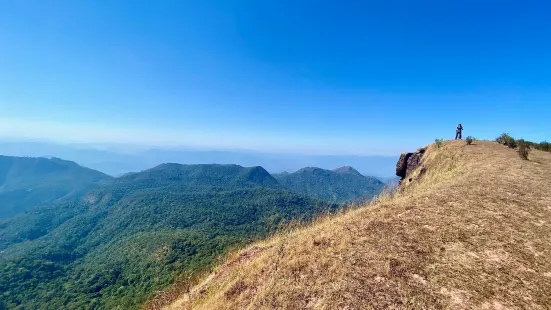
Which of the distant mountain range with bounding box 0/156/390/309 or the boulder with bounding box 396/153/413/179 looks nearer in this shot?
the boulder with bounding box 396/153/413/179

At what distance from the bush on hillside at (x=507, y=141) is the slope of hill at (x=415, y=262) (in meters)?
14.5

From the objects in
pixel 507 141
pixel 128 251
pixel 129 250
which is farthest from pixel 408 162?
pixel 129 250

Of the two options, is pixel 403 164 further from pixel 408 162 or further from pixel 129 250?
pixel 129 250

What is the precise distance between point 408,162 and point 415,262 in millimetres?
26213

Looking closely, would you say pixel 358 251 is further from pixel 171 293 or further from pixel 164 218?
pixel 164 218

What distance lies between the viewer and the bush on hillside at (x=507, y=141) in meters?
22.7

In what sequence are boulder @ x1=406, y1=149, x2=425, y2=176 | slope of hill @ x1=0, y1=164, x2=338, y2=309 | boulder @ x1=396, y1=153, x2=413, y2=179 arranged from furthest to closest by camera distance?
slope of hill @ x1=0, y1=164, x2=338, y2=309, boulder @ x1=396, y1=153, x2=413, y2=179, boulder @ x1=406, y1=149, x2=425, y2=176

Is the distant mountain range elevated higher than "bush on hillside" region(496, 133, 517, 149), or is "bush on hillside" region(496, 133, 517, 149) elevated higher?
"bush on hillside" region(496, 133, 517, 149)

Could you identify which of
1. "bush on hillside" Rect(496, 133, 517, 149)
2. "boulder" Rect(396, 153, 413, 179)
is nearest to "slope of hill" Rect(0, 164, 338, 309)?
"boulder" Rect(396, 153, 413, 179)

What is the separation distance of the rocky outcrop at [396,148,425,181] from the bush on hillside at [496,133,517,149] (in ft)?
21.4

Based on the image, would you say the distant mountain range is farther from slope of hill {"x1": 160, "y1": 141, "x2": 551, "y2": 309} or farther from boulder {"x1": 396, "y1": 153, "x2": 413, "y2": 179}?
slope of hill {"x1": 160, "y1": 141, "x2": 551, "y2": 309}

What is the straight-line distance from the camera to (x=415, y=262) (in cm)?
650

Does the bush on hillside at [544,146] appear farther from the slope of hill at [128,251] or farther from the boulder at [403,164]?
the slope of hill at [128,251]

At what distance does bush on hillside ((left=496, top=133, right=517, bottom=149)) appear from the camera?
2274 cm
